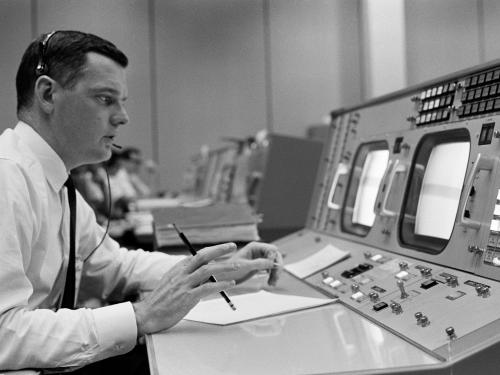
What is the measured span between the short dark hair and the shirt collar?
0.07 m

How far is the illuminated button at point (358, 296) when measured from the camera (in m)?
1.08

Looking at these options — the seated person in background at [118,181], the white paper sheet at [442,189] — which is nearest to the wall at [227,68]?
the seated person in background at [118,181]

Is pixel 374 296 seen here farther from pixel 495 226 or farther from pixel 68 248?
pixel 68 248

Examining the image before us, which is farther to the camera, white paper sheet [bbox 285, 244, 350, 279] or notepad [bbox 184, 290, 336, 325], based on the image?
white paper sheet [bbox 285, 244, 350, 279]

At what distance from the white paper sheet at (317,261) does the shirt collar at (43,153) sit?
642 mm

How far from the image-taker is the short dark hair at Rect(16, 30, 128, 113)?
122cm

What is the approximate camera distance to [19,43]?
20.4ft

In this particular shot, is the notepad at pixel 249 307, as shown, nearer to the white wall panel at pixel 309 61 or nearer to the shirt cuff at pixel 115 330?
the shirt cuff at pixel 115 330

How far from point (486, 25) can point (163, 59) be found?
3727 millimetres

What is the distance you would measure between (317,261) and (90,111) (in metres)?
0.69

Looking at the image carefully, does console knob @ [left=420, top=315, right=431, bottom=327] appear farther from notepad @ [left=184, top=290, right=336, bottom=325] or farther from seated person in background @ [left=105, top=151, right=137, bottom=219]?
seated person in background @ [left=105, top=151, right=137, bottom=219]

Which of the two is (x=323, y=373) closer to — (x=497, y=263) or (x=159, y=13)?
(x=497, y=263)

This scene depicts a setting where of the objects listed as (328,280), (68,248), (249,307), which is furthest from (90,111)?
(328,280)

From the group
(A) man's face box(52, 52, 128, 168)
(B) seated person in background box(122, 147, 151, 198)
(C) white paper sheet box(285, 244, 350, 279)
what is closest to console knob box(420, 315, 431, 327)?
(C) white paper sheet box(285, 244, 350, 279)
